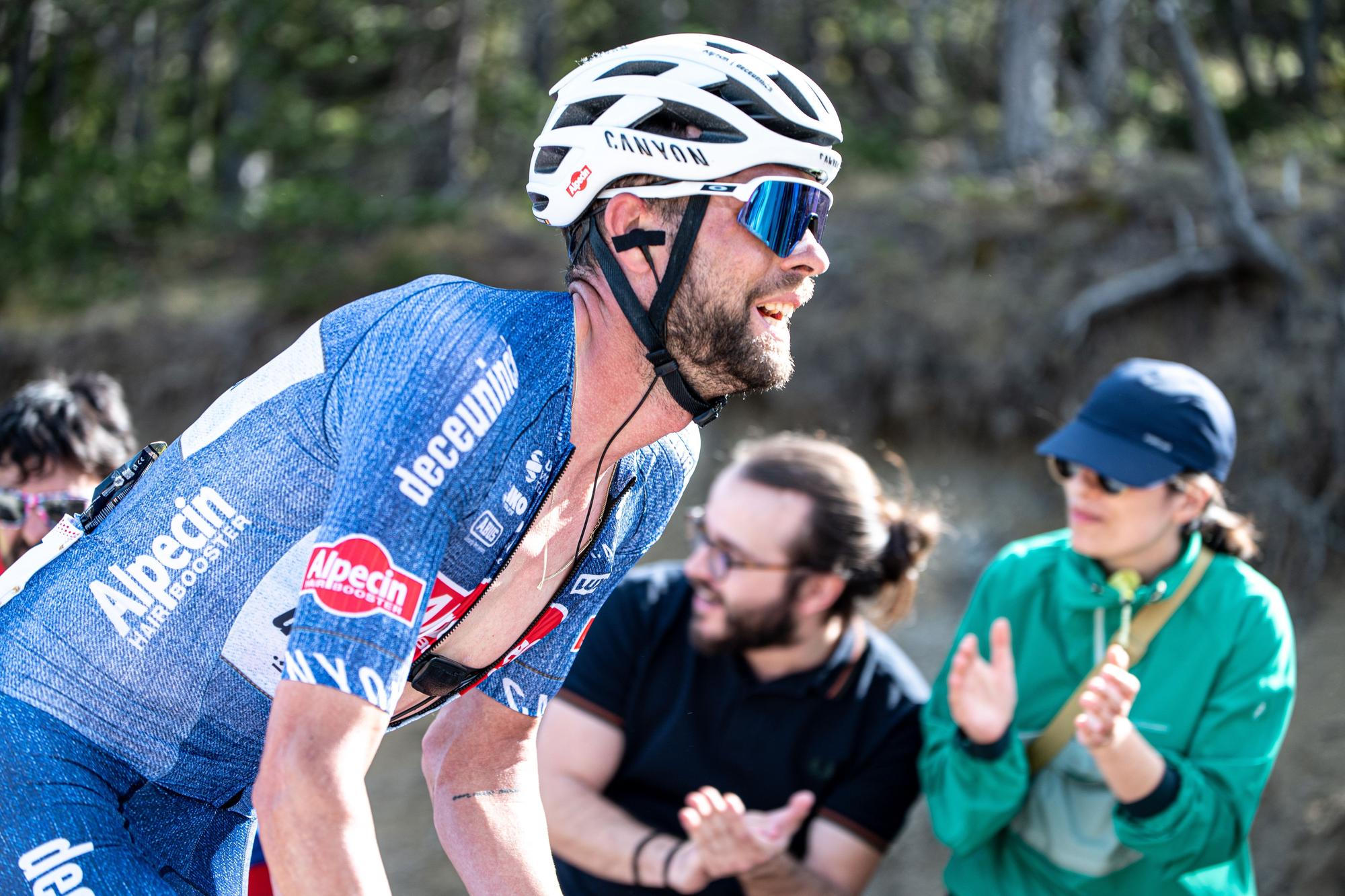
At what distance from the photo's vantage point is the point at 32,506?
3.48m

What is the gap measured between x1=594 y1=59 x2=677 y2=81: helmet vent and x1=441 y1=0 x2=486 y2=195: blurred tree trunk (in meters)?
9.12

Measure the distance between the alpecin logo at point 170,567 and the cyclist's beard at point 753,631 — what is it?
7.09 feet

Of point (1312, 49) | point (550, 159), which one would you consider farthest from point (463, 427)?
point (1312, 49)

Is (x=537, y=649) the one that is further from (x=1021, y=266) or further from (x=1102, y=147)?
(x=1102, y=147)

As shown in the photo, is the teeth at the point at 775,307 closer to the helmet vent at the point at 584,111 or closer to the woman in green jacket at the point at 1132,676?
the helmet vent at the point at 584,111

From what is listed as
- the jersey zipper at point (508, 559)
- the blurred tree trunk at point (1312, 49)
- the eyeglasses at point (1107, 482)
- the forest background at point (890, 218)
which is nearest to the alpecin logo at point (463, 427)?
the jersey zipper at point (508, 559)

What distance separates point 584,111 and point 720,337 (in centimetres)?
50

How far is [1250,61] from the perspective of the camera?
1124 centimetres

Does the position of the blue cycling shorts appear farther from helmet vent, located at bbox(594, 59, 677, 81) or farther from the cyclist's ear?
helmet vent, located at bbox(594, 59, 677, 81)

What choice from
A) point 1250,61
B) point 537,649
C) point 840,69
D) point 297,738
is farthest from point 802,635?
point 840,69

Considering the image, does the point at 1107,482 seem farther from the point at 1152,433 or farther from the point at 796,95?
the point at 796,95

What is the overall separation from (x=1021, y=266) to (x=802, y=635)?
5.75 metres

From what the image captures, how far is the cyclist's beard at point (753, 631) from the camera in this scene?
382 cm

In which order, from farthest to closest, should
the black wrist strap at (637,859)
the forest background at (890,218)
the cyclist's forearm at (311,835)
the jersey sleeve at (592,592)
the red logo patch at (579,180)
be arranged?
the forest background at (890,218), the black wrist strap at (637,859), the jersey sleeve at (592,592), the red logo patch at (579,180), the cyclist's forearm at (311,835)
